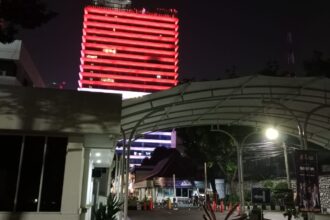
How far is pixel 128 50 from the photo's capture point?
145 meters

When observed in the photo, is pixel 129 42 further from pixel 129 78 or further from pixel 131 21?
pixel 129 78

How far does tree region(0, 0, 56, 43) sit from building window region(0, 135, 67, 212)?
4.00 meters

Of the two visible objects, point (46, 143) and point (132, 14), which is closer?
point (46, 143)

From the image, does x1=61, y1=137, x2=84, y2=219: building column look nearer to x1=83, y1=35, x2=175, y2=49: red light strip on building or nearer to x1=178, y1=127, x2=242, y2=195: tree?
x1=178, y1=127, x2=242, y2=195: tree

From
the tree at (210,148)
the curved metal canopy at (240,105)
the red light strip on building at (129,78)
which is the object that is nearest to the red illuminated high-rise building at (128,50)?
the red light strip on building at (129,78)

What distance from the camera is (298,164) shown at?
33.3ft

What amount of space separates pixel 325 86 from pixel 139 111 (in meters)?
6.45

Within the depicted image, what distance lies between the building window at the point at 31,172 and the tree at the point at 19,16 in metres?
4.00

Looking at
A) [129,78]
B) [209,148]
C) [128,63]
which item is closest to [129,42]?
[128,63]

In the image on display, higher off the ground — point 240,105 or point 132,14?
point 132,14

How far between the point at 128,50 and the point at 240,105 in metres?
132

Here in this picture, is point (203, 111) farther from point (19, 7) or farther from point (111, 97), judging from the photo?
point (19, 7)

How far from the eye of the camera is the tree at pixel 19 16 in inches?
474

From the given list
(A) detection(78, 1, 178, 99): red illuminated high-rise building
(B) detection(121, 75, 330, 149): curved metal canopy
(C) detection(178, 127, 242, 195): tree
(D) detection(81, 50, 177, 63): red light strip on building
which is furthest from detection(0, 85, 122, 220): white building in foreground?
(D) detection(81, 50, 177, 63): red light strip on building
